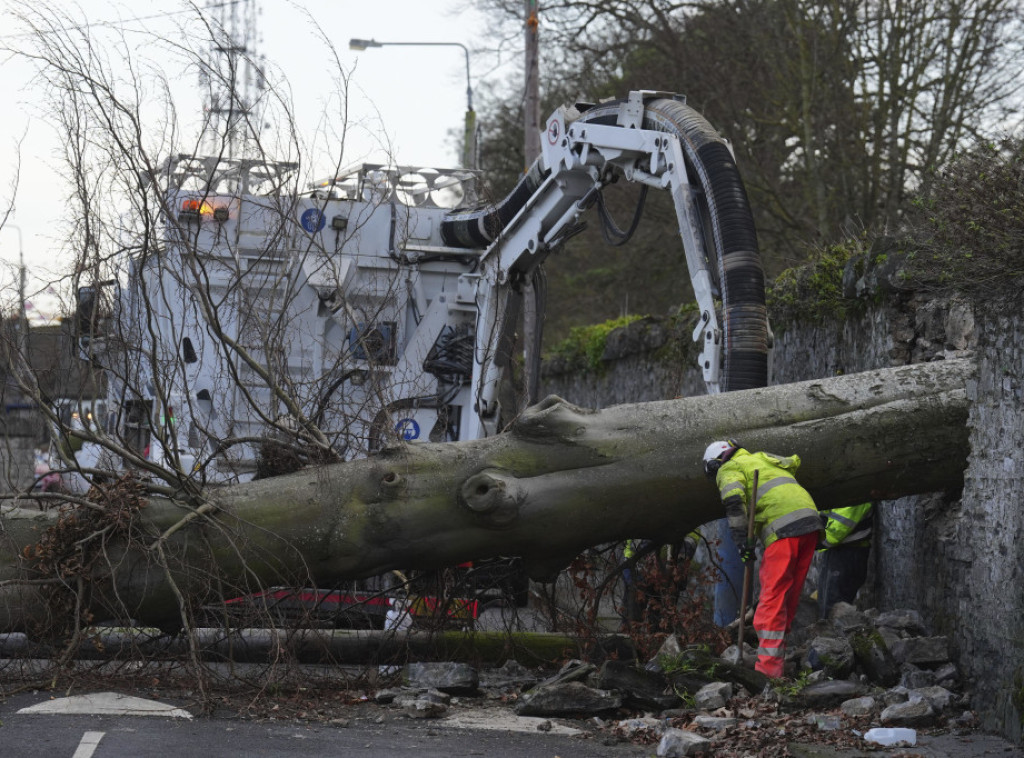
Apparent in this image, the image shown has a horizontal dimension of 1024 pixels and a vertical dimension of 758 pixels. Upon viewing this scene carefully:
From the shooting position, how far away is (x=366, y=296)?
10.4 metres

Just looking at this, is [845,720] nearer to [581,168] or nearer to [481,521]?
[481,521]

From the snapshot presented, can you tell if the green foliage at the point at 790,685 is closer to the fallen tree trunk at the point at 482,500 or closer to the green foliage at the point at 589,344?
the fallen tree trunk at the point at 482,500

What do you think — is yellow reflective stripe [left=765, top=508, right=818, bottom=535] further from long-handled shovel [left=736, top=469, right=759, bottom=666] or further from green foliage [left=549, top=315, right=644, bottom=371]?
green foliage [left=549, top=315, right=644, bottom=371]

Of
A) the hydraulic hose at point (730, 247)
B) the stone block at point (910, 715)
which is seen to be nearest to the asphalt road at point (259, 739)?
the stone block at point (910, 715)

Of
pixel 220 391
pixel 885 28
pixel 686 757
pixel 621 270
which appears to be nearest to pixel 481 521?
pixel 686 757

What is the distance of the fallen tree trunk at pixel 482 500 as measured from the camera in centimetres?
678

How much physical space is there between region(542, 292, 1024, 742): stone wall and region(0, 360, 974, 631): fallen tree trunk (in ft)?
1.75

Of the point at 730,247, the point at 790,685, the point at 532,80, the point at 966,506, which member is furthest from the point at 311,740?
the point at 532,80

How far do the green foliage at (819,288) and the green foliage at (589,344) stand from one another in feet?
15.6

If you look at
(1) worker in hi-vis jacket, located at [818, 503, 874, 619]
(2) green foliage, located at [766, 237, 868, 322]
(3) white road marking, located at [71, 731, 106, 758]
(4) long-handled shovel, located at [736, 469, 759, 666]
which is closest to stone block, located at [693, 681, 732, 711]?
(4) long-handled shovel, located at [736, 469, 759, 666]

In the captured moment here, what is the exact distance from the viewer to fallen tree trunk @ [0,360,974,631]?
6.78 m

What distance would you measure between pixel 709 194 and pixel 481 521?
8.36ft

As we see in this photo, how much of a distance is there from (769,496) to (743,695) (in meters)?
1.03

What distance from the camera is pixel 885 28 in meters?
17.0
